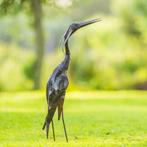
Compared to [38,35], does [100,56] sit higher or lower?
lower

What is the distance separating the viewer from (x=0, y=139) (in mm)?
17844

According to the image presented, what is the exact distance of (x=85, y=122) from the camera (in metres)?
22.8

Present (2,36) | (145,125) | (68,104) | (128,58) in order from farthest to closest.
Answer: (2,36) → (128,58) → (68,104) → (145,125)

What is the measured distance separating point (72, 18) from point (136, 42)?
28.2m

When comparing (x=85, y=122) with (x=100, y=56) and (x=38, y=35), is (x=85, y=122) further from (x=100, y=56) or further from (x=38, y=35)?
(x=100, y=56)

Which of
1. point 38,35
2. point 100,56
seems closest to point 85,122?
point 38,35

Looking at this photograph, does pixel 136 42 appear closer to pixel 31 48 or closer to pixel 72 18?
pixel 31 48

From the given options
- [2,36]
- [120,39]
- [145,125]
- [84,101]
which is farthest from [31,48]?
[145,125]

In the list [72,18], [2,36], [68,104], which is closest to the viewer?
[68,104]

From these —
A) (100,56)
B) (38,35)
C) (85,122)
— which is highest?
(38,35)

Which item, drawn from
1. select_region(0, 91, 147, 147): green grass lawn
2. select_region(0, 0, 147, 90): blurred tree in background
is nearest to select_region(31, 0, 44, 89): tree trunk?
select_region(0, 0, 147, 90): blurred tree in background

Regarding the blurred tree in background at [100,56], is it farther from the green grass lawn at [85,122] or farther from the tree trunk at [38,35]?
the green grass lawn at [85,122]

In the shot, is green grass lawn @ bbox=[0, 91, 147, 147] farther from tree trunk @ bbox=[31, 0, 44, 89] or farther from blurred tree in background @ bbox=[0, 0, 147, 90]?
blurred tree in background @ bbox=[0, 0, 147, 90]

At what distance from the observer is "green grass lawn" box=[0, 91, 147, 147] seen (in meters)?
17.3
